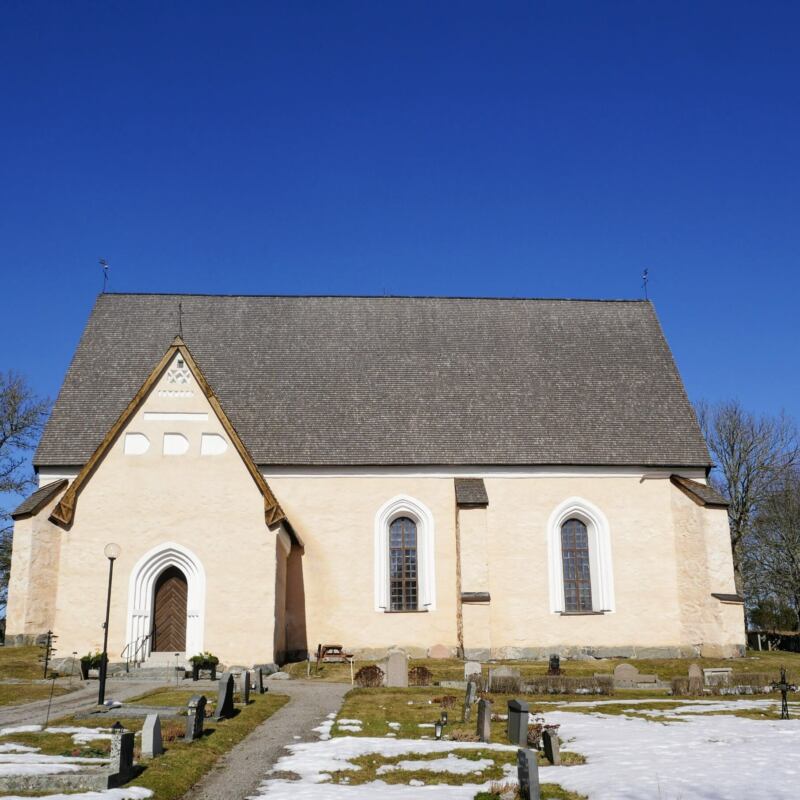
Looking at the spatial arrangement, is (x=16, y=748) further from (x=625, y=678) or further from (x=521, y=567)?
(x=521, y=567)

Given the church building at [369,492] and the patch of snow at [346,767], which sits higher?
the church building at [369,492]

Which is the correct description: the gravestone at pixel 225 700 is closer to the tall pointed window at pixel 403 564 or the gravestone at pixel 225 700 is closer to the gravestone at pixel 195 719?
the gravestone at pixel 195 719

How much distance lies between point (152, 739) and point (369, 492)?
1759 cm

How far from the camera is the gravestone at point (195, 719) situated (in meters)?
14.4

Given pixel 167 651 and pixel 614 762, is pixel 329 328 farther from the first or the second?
pixel 614 762

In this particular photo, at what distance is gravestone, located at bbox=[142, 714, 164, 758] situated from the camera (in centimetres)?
1282

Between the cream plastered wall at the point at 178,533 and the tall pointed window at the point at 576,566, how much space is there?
10520 mm

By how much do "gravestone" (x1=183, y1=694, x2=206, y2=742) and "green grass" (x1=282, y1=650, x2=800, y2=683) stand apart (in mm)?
9924

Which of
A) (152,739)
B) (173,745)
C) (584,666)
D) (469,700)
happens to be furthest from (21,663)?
(584,666)

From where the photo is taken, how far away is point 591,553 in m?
30.5

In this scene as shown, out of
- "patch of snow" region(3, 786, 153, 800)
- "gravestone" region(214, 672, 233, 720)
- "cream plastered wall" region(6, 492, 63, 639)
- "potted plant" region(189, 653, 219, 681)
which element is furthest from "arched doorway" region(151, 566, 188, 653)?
"patch of snow" region(3, 786, 153, 800)

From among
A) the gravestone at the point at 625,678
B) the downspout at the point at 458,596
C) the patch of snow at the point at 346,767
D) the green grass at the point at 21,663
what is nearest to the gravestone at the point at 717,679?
the gravestone at the point at 625,678

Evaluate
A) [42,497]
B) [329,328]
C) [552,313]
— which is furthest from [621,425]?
[42,497]

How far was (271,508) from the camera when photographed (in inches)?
1018
